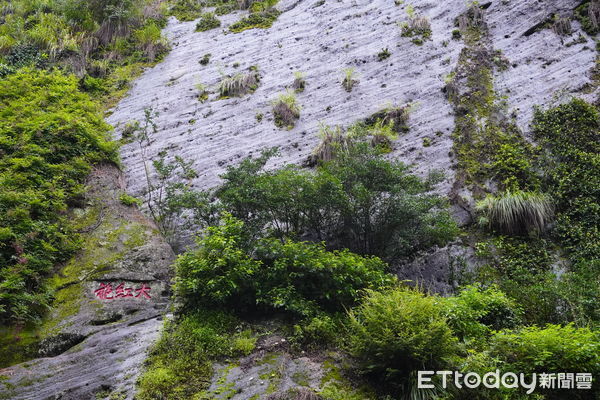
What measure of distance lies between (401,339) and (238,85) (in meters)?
11.1

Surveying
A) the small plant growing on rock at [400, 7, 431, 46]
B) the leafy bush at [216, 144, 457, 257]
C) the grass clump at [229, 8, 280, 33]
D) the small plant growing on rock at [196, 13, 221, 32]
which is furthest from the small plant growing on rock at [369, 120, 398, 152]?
the small plant growing on rock at [196, 13, 221, 32]

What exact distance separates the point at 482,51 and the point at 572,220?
6.35 meters

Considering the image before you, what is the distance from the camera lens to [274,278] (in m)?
6.71

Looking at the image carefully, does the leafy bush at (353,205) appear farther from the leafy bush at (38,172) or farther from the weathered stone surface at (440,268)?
the leafy bush at (38,172)

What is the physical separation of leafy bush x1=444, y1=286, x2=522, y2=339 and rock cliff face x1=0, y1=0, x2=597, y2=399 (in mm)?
2240

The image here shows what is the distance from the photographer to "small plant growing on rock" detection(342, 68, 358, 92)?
1298 cm

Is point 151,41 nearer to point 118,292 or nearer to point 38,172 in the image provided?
point 38,172

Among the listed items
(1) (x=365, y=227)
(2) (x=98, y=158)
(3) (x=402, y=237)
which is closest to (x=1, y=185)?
(2) (x=98, y=158)

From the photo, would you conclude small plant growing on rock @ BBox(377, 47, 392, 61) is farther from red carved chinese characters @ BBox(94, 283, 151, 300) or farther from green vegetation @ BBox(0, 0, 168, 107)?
red carved chinese characters @ BBox(94, 283, 151, 300)

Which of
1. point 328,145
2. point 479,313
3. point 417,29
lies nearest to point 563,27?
point 417,29

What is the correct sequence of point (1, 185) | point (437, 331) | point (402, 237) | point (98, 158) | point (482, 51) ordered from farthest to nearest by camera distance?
point (482, 51) → point (98, 158) → point (402, 237) → point (1, 185) → point (437, 331)

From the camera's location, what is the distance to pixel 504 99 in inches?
439

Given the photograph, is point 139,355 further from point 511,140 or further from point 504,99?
point 504,99

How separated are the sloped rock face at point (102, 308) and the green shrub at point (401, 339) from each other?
3004mm
